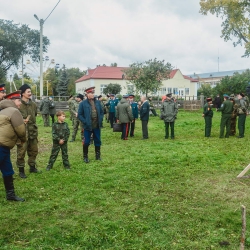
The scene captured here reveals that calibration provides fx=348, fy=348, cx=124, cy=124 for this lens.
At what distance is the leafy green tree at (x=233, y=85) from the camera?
114 feet

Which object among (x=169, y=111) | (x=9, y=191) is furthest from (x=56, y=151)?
(x=169, y=111)

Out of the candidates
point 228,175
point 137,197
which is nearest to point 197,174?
point 228,175

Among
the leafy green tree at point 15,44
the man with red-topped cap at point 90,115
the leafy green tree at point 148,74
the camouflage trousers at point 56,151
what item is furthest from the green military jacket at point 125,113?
the leafy green tree at point 15,44

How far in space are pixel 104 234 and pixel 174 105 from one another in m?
10.2

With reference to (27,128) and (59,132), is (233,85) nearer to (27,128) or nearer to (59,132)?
(59,132)

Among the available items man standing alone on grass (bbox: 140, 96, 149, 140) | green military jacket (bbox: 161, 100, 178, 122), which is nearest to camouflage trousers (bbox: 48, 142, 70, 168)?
man standing alone on grass (bbox: 140, 96, 149, 140)

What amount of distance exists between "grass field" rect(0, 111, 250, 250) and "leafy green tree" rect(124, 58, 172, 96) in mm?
23578

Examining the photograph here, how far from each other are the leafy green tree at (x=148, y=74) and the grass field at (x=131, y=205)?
23578mm

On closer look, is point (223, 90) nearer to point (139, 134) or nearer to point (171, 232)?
point (139, 134)

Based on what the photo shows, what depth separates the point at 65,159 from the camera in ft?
27.8

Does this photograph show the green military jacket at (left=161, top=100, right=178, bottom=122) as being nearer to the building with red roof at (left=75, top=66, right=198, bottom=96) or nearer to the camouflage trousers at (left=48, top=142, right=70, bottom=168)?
the camouflage trousers at (left=48, top=142, right=70, bottom=168)

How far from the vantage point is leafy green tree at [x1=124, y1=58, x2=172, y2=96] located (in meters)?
33.1

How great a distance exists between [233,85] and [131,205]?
32.0 meters

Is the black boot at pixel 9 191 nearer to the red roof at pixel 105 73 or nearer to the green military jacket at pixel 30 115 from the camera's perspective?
the green military jacket at pixel 30 115
